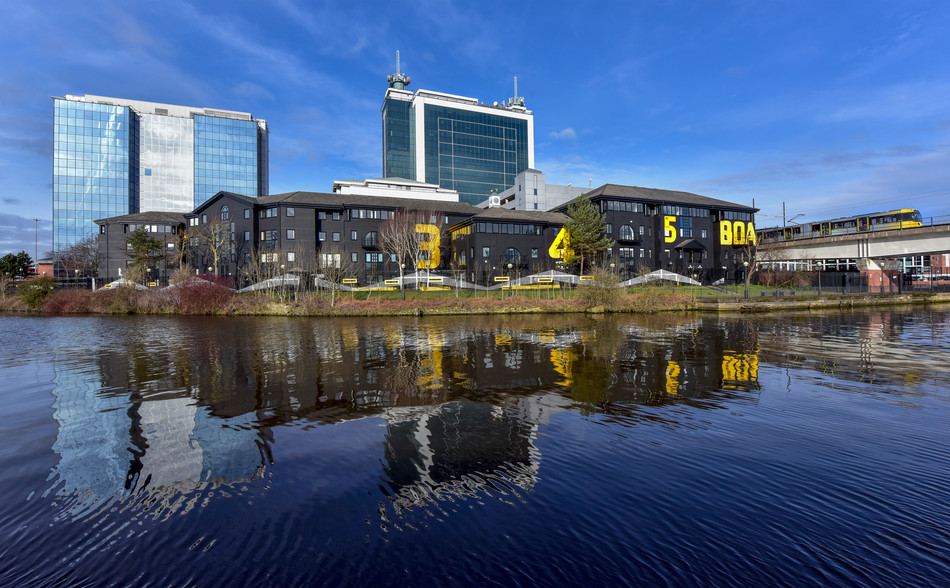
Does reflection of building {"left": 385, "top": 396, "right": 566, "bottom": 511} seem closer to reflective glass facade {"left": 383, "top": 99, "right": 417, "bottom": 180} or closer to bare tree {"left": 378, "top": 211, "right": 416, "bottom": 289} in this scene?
bare tree {"left": 378, "top": 211, "right": 416, "bottom": 289}

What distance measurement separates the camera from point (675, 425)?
7.87 metres

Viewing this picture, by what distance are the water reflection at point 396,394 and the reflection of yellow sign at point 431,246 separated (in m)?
31.4

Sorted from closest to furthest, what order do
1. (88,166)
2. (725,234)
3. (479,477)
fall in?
(479,477)
(725,234)
(88,166)

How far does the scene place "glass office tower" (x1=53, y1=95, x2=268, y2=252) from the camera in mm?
85250

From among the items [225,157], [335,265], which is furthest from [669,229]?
[225,157]

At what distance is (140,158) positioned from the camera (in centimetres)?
9325

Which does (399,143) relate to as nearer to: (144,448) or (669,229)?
(669,229)

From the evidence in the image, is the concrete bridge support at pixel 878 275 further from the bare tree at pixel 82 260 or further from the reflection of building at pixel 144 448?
the bare tree at pixel 82 260

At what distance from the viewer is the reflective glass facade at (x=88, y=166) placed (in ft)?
278

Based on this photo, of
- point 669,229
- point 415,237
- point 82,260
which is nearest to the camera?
point 415,237

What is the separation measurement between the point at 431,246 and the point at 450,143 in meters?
65.6

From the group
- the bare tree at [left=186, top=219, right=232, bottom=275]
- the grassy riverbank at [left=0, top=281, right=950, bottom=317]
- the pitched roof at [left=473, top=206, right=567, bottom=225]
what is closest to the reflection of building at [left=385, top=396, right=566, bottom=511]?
the grassy riverbank at [left=0, top=281, right=950, bottom=317]

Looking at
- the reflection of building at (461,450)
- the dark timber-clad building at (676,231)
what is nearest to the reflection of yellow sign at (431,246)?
the dark timber-clad building at (676,231)

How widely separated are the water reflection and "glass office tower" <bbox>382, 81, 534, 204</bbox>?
308ft
